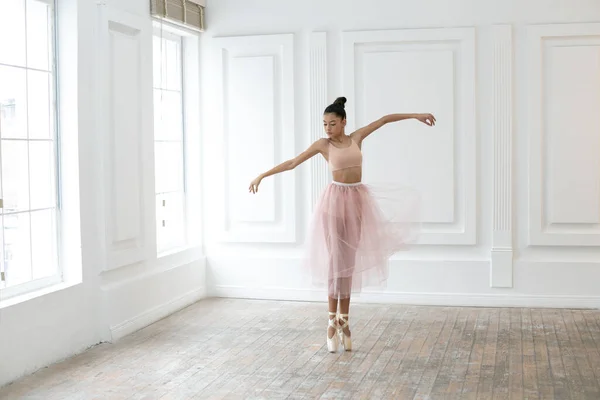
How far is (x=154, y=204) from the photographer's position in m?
6.38

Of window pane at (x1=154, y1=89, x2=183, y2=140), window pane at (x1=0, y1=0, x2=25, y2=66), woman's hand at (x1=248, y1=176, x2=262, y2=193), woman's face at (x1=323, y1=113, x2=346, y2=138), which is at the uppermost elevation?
window pane at (x1=0, y1=0, x2=25, y2=66)

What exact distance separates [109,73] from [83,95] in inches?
15.8

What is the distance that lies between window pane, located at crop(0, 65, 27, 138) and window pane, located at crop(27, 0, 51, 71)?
159mm

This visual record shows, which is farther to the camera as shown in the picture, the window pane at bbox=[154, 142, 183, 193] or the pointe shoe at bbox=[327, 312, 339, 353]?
the window pane at bbox=[154, 142, 183, 193]

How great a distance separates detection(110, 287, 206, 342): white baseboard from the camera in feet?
19.1

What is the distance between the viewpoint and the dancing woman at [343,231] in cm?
517

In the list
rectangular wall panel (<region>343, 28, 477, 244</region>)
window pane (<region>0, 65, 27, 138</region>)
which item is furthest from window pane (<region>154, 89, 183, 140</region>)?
window pane (<region>0, 65, 27, 138</region>)

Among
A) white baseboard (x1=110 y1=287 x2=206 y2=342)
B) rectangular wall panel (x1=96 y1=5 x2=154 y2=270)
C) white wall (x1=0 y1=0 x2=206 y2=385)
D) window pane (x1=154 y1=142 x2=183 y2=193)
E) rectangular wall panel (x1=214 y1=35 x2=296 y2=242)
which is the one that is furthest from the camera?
rectangular wall panel (x1=214 y1=35 x2=296 y2=242)

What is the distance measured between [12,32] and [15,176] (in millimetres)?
839

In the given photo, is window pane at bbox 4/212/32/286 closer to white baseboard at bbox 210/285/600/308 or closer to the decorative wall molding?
white baseboard at bbox 210/285/600/308

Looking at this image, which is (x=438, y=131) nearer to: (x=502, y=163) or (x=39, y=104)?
(x=502, y=163)

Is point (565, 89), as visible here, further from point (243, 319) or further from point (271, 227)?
point (243, 319)

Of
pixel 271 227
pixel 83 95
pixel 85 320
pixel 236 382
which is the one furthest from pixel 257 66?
pixel 236 382

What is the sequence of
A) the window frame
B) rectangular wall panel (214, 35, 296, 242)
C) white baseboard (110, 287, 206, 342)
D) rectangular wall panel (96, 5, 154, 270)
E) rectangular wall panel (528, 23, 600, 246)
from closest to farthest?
rectangular wall panel (96, 5, 154, 270) < white baseboard (110, 287, 206, 342) < rectangular wall panel (528, 23, 600, 246) < rectangular wall panel (214, 35, 296, 242) < the window frame
